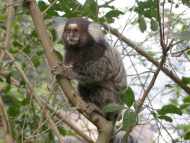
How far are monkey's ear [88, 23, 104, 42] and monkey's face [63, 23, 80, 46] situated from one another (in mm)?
88

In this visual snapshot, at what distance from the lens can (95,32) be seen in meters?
3.33

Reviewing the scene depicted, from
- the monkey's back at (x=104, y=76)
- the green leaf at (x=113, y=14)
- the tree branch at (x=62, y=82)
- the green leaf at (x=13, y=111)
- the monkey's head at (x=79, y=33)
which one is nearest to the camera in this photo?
the tree branch at (x=62, y=82)

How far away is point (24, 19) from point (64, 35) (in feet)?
0.92

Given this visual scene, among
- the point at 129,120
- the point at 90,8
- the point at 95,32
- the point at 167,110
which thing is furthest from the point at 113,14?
the point at 95,32

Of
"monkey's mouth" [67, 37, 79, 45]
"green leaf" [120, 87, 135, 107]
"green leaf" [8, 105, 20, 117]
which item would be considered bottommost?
"green leaf" [8, 105, 20, 117]

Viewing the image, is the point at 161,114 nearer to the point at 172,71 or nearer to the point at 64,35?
the point at 172,71

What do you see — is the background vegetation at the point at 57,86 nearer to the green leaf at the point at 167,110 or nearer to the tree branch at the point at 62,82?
the green leaf at the point at 167,110

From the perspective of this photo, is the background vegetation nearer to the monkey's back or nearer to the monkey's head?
the monkey's head

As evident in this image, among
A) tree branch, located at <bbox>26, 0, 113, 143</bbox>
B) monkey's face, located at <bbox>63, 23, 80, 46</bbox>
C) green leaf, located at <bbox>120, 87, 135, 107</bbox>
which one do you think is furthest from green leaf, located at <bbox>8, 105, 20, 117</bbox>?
monkey's face, located at <bbox>63, 23, 80, 46</bbox>

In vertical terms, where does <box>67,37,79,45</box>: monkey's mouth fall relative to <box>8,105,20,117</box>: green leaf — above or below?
above

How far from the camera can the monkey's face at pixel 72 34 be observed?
3.34 metres

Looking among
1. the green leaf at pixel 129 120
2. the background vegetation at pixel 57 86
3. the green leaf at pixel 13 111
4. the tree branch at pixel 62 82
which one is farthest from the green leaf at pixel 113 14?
the green leaf at pixel 129 120

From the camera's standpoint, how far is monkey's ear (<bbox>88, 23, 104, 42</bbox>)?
10.5ft

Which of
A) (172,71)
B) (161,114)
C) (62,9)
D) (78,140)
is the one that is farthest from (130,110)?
(78,140)
